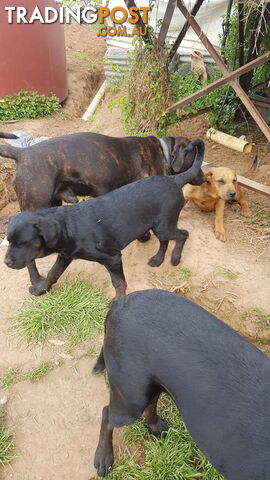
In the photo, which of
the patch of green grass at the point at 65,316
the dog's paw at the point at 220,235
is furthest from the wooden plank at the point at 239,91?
the patch of green grass at the point at 65,316

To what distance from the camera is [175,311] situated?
2.30m

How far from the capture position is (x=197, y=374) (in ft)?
6.76

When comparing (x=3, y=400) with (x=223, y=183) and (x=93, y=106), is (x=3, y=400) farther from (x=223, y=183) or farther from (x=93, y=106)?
(x=93, y=106)

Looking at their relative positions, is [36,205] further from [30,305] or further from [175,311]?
[175,311]

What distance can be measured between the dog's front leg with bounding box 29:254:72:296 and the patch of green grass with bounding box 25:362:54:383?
38.1 inches

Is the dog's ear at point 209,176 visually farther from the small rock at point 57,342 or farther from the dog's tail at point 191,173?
the small rock at point 57,342

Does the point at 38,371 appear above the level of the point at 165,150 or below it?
below

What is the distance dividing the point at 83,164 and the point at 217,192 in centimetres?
177

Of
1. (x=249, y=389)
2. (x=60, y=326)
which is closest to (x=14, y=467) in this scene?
(x=60, y=326)

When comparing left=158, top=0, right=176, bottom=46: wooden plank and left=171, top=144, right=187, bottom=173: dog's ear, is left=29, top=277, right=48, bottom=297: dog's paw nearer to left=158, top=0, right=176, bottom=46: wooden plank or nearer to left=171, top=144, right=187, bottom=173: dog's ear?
left=171, top=144, right=187, bottom=173: dog's ear

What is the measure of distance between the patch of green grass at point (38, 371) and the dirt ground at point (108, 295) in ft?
0.15

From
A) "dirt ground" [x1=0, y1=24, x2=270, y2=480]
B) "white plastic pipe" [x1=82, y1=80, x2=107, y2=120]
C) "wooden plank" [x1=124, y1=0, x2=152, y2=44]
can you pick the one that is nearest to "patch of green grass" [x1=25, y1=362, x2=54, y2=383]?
"dirt ground" [x1=0, y1=24, x2=270, y2=480]

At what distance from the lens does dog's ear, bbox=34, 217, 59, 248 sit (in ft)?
11.9

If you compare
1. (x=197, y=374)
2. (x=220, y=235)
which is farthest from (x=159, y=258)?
(x=197, y=374)
